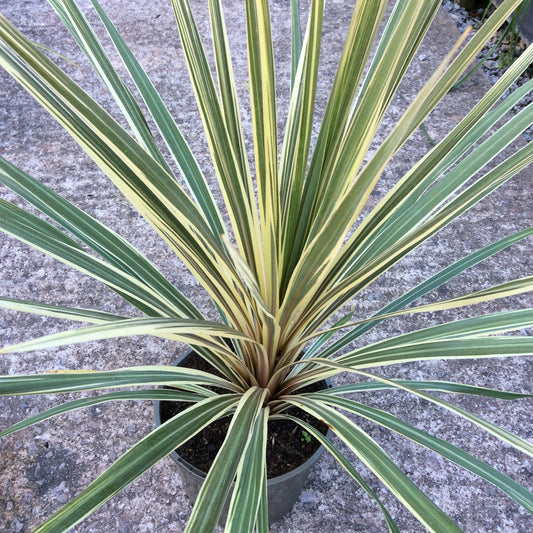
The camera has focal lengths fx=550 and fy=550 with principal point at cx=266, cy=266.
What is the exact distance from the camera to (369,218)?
729mm

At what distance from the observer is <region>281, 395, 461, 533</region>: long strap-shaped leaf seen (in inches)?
22.5

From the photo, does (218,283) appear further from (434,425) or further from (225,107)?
(434,425)

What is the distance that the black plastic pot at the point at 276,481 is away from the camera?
0.92 metres

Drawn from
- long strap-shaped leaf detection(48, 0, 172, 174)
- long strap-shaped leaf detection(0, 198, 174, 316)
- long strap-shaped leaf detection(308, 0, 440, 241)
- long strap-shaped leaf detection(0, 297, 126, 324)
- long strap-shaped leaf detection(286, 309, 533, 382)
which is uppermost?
long strap-shaped leaf detection(48, 0, 172, 174)

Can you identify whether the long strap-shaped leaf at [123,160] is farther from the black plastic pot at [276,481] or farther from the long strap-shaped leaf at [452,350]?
the black plastic pot at [276,481]

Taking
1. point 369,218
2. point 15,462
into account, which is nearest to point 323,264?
point 369,218

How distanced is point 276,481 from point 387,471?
1.08 ft

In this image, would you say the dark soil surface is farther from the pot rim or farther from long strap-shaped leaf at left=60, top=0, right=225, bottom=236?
long strap-shaped leaf at left=60, top=0, right=225, bottom=236

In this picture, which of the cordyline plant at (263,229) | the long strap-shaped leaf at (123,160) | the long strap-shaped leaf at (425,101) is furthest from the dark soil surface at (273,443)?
the long strap-shaped leaf at (425,101)

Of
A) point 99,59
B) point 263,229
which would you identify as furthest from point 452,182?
point 99,59

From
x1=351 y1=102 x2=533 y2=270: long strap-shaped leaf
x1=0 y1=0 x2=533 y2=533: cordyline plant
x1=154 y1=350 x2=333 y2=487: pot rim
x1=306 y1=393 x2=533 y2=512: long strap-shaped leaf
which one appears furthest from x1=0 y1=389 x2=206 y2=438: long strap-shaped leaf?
x1=351 y1=102 x2=533 y2=270: long strap-shaped leaf

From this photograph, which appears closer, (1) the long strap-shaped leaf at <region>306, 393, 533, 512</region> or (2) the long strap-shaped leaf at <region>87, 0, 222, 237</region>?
(1) the long strap-shaped leaf at <region>306, 393, 533, 512</region>

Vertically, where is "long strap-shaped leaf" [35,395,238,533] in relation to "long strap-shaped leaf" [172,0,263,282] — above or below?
below

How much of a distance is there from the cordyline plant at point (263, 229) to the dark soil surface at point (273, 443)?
12cm
